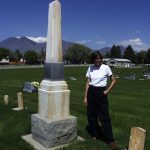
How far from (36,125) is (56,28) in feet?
8.38

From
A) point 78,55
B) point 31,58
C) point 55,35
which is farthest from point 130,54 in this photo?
point 55,35

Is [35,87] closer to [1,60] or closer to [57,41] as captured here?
[57,41]

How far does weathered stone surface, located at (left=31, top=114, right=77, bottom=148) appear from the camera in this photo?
8094 millimetres

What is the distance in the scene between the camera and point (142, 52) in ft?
602

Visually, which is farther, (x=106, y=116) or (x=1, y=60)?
(x=1, y=60)

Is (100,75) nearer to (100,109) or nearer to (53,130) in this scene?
(100,109)

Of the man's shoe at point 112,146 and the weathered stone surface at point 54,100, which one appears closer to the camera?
the man's shoe at point 112,146

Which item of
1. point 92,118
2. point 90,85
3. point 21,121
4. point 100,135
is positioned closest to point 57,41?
point 90,85

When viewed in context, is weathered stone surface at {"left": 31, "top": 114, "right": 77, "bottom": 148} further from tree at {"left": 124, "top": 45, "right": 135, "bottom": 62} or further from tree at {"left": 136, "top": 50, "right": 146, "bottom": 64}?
tree at {"left": 124, "top": 45, "right": 135, "bottom": 62}

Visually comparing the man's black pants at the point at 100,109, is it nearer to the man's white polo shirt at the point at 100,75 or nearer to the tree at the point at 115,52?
the man's white polo shirt at the point at 100,75

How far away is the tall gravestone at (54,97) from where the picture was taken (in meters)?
8.27

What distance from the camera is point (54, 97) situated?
8352mm

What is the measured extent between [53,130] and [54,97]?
824 mm

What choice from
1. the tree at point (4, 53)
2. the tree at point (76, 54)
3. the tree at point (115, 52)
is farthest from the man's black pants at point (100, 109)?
the tree at point (115, 52)
